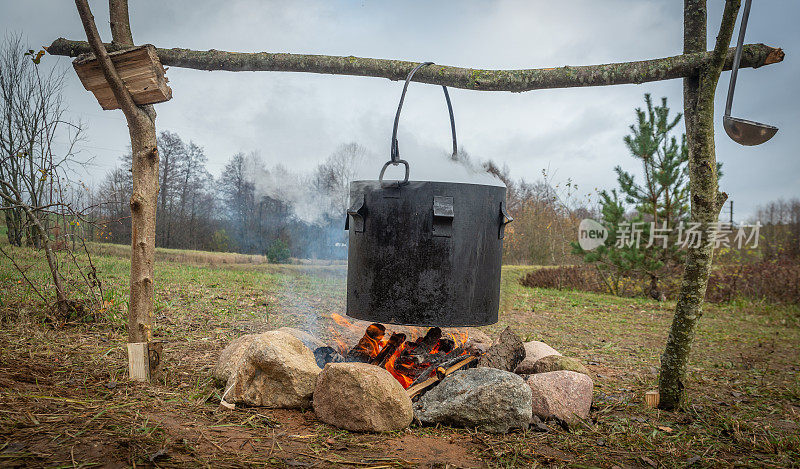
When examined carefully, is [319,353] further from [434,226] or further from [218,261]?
[218,261]

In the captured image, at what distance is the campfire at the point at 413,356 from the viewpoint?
9.25 feet

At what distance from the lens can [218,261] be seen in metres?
8.55

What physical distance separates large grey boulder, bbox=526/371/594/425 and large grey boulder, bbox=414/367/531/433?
208mm

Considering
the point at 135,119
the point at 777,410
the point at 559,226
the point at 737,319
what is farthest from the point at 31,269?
the point at 559,226

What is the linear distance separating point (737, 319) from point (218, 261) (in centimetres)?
909

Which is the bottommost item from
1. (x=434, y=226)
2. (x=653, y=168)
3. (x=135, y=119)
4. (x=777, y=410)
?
(x=777, y=410)

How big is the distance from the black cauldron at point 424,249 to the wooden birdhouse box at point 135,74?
133cm

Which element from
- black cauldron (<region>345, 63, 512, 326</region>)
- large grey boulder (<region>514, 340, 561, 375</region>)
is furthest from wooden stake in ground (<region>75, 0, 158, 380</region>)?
large grey boulder (<region>514, 340, 561, 375</region>)

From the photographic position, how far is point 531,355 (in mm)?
3398

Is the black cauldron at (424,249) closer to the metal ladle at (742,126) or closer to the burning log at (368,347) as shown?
the burning log at (368,347)

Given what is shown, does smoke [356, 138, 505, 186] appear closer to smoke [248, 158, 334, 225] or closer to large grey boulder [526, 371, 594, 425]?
large grey boulder [526, 371, 594, 425]

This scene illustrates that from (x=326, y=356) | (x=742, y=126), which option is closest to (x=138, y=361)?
(x=326, y=356)

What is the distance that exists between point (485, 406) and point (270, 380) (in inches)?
46.2

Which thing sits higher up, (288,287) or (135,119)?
(135,119)
